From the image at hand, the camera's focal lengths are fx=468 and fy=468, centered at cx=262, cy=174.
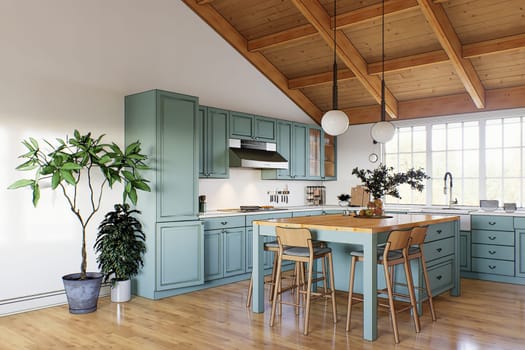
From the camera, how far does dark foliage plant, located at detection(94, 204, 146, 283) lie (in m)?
4.82

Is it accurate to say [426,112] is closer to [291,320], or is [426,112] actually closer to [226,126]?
[226,126]

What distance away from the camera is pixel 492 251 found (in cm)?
602

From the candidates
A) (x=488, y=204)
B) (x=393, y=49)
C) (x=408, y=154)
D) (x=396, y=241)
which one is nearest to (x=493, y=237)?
(x=488, y=204)

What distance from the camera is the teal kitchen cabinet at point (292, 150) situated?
714 cm

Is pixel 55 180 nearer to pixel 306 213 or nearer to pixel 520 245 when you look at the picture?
pixel 306 213

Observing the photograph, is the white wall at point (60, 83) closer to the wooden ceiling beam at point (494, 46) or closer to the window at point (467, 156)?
the wooden ceiling beam at point (494, 46)

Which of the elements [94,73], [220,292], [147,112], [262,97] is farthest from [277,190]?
[94,73]

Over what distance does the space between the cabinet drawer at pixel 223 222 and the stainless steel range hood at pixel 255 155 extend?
751 mm

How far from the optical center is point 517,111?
6.50 metres

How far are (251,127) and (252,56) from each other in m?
1.12

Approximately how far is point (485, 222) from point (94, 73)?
5.13 meters

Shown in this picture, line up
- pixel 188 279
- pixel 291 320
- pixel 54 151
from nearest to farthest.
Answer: pixel 291 320 → pixel 54 151 → pixel 188 279

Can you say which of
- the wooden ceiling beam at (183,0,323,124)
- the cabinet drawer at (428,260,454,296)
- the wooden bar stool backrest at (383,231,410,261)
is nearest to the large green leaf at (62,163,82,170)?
the wooden bar stool backrest at (383,231,410,261)

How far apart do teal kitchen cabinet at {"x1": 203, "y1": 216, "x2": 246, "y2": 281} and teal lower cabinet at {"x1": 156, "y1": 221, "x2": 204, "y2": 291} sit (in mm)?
231
